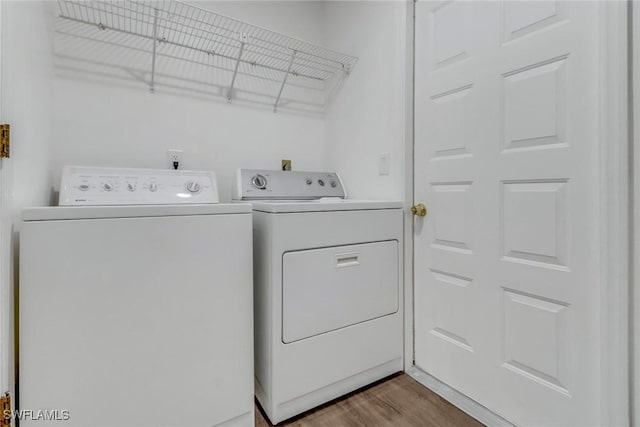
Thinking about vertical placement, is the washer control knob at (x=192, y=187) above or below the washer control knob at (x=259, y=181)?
below

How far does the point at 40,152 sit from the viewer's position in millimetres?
1106

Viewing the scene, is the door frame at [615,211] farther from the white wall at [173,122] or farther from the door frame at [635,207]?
the white wall at [173,122]

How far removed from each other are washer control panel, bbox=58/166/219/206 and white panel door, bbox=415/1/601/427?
1.10m

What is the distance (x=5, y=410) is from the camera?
0.75 meters

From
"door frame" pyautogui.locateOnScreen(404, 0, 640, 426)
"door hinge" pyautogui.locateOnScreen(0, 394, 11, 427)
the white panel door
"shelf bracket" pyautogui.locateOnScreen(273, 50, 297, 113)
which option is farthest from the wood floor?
"shelf bracket" pyautogui.locateOnScreen(273, 50, 297, 113)

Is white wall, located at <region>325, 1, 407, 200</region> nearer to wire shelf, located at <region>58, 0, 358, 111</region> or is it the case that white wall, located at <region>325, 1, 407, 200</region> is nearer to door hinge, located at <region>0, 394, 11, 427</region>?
wire shelf, located at <region>58, 0, 358, 111</region>

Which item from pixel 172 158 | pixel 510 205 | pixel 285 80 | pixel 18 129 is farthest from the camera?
pixel 285 80

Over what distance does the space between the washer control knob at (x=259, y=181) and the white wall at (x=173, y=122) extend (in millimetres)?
247

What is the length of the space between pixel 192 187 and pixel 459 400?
157 cm

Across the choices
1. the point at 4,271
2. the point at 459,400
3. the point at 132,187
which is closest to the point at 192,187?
the point at 132,187

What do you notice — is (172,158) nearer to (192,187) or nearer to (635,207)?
(192,187)

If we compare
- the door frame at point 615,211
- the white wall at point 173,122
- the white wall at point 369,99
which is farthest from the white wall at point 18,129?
the door frame at point 615,211

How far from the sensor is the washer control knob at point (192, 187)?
1.40 metres

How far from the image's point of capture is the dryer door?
1.20 meters
